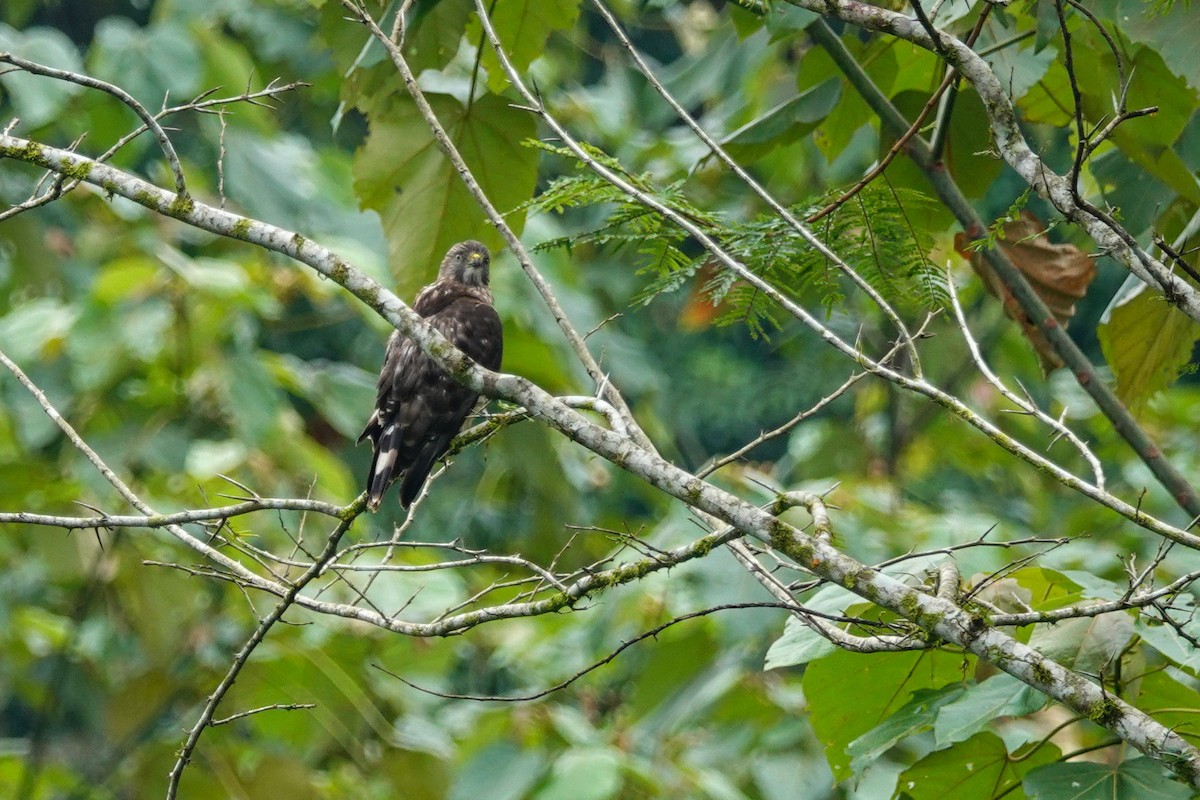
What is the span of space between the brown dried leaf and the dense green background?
192mm

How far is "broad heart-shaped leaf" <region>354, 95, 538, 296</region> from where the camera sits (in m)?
3.39

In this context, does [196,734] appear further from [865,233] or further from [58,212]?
[58,212]

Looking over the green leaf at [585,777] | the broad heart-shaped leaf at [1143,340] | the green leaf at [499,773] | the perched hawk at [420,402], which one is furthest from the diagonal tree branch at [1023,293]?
the green leaf at [499,773]

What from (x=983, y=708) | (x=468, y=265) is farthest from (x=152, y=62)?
(x=983, y=708)

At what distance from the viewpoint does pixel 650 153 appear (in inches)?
302

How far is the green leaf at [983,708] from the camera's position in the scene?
2.33 m

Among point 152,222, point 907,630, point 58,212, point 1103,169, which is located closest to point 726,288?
point 907,630

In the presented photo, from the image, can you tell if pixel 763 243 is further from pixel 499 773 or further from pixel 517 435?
pixel 499 773

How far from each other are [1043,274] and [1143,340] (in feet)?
1.04

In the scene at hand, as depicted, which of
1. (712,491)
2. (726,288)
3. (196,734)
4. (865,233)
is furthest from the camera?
(865,233)

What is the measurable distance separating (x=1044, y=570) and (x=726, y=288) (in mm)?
833

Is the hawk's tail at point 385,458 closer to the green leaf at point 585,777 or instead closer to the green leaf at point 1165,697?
the green leaf at point 1165,697

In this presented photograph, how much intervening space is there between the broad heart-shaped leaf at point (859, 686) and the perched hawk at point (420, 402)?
3.85 ft

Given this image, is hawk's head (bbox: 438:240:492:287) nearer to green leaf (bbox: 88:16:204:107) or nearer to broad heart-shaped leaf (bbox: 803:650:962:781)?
green leaf (bbox: 88:16:204:107)
